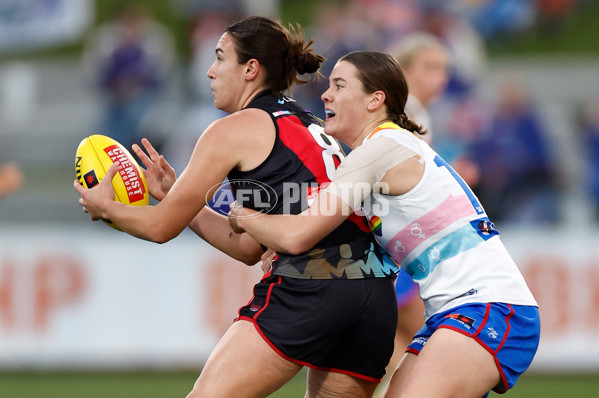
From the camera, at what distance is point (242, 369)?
4.11 meters

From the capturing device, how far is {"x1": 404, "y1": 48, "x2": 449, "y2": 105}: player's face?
6363 millimetres

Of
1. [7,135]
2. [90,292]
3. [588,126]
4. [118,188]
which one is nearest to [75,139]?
[7,135]

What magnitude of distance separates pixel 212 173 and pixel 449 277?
1134 mm

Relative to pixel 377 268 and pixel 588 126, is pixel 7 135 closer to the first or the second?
pixel 588 126

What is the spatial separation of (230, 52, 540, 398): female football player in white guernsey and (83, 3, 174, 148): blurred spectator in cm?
766

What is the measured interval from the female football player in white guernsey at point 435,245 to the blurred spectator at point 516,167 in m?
6.34

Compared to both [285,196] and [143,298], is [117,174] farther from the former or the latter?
[143,298]

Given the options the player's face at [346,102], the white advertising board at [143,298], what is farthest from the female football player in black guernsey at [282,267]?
the white advertising board at [143,298]

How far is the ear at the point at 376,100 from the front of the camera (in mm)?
4312

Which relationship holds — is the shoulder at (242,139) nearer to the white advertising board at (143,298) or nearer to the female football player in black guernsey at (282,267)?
the female football player in black guernsey at (282,267)

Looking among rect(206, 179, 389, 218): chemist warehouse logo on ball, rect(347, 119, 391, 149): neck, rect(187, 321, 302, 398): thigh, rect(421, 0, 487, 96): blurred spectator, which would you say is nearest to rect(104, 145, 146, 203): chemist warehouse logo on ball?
rect(206, 179, 389, 218): chemist warehouse logo on ball

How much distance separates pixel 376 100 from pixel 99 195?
4.41ft

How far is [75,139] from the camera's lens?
43.8 ft

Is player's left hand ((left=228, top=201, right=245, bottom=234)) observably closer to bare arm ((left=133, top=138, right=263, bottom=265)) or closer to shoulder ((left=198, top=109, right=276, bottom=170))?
shoulder ((left=198, top=109, right=276, bottom=170))
